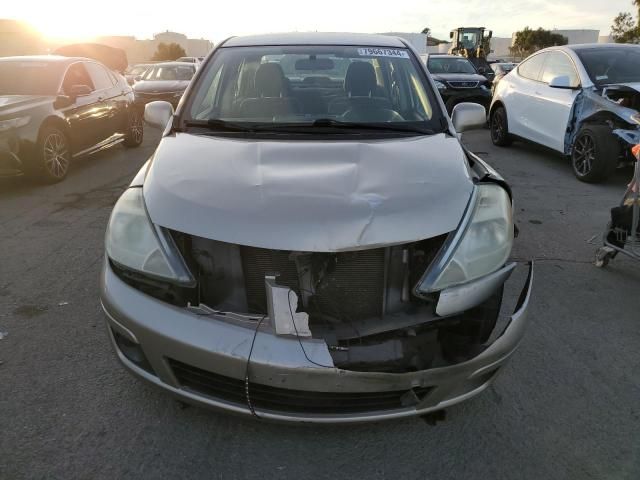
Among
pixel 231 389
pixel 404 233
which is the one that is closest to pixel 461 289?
pixel 404 233

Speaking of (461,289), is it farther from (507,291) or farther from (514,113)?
(514,113)

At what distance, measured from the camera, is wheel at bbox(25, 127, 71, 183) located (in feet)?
20.1

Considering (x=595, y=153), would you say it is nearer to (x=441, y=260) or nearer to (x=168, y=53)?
(x=441, y=260)

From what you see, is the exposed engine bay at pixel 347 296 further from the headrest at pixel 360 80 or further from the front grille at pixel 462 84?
the front grille at pixel 462 84

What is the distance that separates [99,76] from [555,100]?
22.0 ft

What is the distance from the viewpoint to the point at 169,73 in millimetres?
12758

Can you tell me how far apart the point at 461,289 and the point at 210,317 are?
98 cm

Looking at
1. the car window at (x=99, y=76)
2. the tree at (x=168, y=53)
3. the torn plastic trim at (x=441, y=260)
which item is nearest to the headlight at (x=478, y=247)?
the torn plastic trim at (x=441, y=260)

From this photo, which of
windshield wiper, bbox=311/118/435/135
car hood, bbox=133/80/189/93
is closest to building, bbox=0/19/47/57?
car hood, bbox=133/80/189/93

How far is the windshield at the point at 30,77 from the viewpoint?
669 cm

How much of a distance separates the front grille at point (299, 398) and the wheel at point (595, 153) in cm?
530

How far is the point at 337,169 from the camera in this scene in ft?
7.72

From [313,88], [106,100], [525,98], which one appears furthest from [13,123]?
[525,98]

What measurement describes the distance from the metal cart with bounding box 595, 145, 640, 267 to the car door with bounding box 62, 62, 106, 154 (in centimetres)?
632
